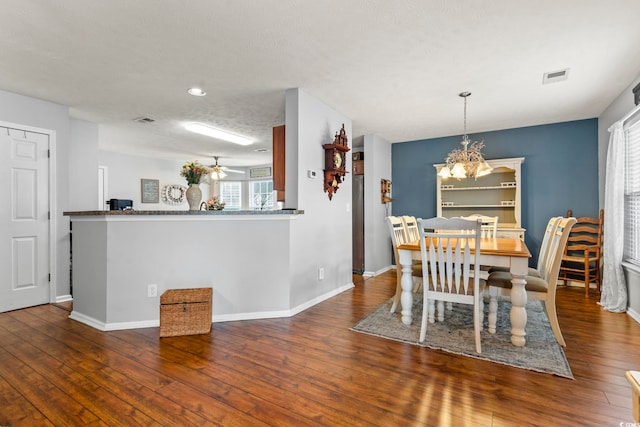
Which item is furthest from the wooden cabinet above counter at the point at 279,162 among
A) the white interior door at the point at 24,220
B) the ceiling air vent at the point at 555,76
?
the ceiling air vent at the point at 555,76

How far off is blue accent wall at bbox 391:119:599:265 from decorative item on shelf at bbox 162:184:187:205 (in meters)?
6.31

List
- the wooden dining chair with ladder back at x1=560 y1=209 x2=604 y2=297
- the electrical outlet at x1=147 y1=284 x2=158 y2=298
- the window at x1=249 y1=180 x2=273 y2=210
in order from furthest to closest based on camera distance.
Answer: the window at x1=249 y1=180 x2=273 y2=210 → the wooden dining chair with ladder back at x1=560 y1=209 x2=604 y2=297 → the electrical outlet at x1=147 y1=284 x2=158 y2=298

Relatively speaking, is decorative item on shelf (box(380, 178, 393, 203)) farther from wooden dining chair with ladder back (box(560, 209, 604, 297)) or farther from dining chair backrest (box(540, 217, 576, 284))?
dining chair backrest (box(540, 217, 576, 284))

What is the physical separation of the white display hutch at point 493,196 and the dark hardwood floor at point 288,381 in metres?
2.34

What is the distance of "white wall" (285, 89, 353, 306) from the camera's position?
137 inches

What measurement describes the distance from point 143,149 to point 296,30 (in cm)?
568

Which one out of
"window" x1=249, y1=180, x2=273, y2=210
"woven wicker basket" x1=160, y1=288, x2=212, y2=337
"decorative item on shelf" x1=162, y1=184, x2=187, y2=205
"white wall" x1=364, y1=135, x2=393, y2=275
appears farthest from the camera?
"window" x1=249, y1=180, x2=273, y2=210

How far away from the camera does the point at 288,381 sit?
198 cm

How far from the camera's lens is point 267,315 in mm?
3191

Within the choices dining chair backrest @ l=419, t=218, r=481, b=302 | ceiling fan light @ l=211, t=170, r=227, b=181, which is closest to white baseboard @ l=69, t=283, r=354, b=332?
dining chair backrest @ l=419, t=218, r=481, b=302

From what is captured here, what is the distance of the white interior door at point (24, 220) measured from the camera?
3.46 m

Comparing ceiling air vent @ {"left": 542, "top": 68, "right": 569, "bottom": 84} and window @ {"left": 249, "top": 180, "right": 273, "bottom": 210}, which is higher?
ceiling air vent @ {"left": 542, "top": 68, "right": 569, "bottom": 84}

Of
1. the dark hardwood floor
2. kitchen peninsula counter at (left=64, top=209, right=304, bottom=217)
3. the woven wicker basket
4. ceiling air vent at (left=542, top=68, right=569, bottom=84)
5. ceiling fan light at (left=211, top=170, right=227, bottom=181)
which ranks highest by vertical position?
ceiling air vent at (left=542, top=68, right=569, bottom=84)

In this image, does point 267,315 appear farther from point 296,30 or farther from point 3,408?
point 296,30
